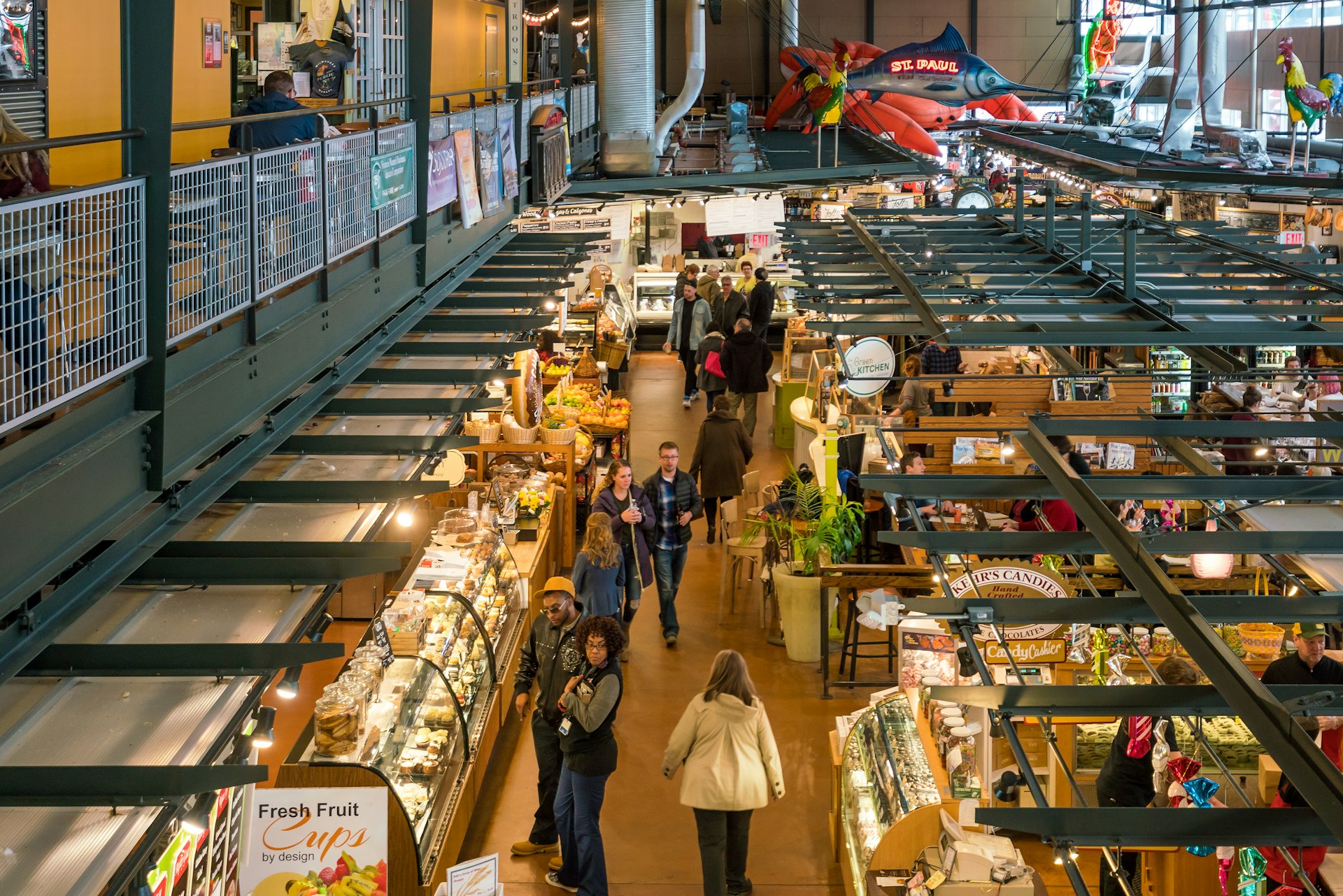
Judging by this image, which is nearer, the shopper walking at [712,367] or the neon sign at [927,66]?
the shopper walking at [712,367]

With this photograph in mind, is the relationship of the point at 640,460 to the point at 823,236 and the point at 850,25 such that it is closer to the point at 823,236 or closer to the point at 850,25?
the point at 823,236

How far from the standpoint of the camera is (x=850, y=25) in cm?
3762

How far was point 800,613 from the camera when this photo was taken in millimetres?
10016

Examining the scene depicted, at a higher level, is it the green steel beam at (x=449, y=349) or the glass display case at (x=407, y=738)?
the green steel beam at (x=449, y=349)

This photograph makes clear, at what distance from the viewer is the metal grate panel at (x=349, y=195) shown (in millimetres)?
6133

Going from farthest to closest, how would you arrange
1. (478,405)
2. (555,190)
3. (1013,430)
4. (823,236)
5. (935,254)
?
1. (555,190)
2. (823,236)
3. (935,254)
4. (478,405)
5. (1013,430)

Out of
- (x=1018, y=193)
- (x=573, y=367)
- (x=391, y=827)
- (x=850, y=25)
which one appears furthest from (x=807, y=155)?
(x=391, y=827)

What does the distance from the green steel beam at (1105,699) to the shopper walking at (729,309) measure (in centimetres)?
1273

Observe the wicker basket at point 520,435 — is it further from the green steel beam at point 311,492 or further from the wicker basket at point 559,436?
the green steel beam at point 311,492

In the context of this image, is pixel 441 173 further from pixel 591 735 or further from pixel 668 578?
pixel 591 735

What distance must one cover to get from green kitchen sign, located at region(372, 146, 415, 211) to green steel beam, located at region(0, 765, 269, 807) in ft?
12.9

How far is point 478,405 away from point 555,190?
6.45m

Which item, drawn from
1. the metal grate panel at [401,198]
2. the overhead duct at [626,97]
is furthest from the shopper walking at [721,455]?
the overhead duct at [626,97]

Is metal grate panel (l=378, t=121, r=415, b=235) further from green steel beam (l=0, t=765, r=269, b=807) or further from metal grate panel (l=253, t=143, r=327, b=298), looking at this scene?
green steel beam (l=0, t=765, r=269, b=807)
